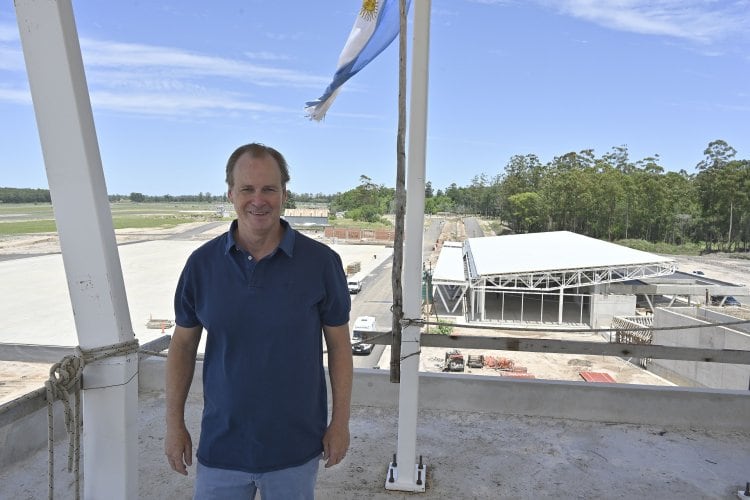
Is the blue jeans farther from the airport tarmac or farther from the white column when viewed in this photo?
the airport tarmac

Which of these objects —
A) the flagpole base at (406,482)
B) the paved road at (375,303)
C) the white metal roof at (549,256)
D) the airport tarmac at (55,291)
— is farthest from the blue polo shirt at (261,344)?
the white metal roof at (549,256)

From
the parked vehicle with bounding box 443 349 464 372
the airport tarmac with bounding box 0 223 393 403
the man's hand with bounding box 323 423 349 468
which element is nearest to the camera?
the man's hand with bounding box 323 423 349 468

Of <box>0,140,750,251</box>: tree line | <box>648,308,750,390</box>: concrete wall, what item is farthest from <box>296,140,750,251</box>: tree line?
<box>648,308,750,390</box>: concrete wall

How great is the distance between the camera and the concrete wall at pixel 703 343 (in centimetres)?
1234

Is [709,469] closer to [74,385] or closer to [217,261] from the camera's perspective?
[217,261]

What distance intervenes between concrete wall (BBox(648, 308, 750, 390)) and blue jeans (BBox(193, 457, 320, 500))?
11.9m

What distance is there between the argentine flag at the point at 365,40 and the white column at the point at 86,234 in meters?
1.95

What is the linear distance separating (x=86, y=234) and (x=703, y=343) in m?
16.3

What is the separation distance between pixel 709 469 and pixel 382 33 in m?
3.18

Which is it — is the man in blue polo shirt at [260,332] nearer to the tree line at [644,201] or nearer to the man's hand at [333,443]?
the man's hand at [333,443]

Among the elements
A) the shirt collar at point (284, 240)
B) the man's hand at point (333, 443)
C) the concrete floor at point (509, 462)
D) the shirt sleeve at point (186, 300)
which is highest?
the shirt collar at point (284, 240)

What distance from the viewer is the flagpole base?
2807 millimetres

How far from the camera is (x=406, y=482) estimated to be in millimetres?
2826

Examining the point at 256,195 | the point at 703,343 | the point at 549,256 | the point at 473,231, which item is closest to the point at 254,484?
the point at 256,195
